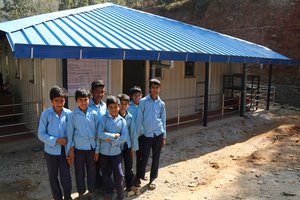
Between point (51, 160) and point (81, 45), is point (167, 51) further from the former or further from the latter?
point (51, 160)

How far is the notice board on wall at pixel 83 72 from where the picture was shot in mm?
7078

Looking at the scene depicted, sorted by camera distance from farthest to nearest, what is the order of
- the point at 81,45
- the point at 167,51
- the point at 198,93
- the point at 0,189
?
the point at 198,93, the point at 167,51, the point at 81,45, the point at 0,189

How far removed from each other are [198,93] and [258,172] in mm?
5456

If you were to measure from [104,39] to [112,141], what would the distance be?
2876 millimetres

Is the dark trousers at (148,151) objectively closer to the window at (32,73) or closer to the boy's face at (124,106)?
the boy's face at (124,106)

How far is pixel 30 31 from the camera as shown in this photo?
543 cm

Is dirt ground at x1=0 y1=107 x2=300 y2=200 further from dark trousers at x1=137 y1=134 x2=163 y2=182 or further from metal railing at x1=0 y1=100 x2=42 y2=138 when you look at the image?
metal railing at x1=0 y1=100 x2=42 y2=138

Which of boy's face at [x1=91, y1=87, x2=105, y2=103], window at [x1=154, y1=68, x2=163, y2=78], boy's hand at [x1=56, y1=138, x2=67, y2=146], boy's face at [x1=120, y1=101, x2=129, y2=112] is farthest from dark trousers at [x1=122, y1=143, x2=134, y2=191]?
window at [x1=154, y1=68, x2=163, y2=78]

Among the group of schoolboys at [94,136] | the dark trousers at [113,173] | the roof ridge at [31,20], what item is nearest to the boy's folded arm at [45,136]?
the group of schoolboys at [94,136]

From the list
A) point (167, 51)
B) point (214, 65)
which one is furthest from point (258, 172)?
point (214, 65)

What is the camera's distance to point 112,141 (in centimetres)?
392

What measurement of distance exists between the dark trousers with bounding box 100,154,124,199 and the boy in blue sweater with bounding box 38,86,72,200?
0.50 metres

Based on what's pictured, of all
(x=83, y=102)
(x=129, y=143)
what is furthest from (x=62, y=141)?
(x=129, y=143)

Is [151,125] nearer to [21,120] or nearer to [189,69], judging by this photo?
[21,120]
